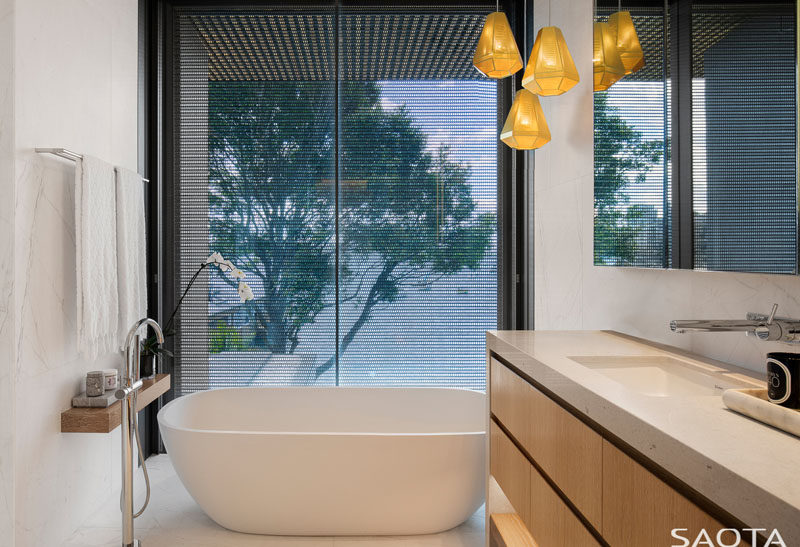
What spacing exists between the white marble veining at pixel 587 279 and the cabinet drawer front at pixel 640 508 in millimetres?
627

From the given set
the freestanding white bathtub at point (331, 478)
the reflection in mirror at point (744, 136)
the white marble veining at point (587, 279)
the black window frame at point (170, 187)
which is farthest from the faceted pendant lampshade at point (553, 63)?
the freestanding white bathtub at point (331, 478)

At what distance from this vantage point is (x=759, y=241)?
52.1 inches

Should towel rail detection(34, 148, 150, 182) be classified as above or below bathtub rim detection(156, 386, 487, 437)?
above

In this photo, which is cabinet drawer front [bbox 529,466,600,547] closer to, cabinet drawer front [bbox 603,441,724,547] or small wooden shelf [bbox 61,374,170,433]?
cabinet drawer front [bbox 603,441,724,547]

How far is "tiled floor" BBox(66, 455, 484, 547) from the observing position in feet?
7.69

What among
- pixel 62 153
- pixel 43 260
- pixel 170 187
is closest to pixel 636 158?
pixel 62 153

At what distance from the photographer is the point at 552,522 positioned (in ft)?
4.51

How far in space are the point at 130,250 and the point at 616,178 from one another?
2.17 metres

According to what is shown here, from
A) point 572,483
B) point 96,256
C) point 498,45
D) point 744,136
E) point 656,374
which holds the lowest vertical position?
point 572,483

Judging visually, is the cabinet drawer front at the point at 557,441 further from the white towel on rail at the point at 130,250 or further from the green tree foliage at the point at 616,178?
the white towel on rail at the point at 130,250

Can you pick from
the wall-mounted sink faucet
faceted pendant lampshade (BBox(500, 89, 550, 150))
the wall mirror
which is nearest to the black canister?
the wall-mounted sink faucet

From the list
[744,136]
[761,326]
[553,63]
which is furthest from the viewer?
[553,63]

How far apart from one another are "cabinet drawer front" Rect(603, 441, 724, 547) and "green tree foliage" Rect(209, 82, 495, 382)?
2384 mm

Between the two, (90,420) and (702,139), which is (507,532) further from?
(90,420)
